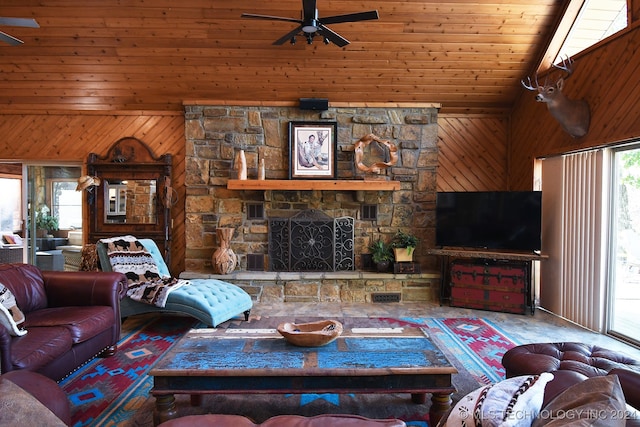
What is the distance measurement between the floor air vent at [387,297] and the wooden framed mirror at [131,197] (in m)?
3.00

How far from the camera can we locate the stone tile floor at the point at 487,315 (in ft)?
12.8

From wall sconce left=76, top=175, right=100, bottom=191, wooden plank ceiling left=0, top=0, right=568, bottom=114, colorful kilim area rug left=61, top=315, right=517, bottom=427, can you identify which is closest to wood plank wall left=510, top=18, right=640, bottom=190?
wooden plank ceiling left=0, top=0, right=568, bottom=114

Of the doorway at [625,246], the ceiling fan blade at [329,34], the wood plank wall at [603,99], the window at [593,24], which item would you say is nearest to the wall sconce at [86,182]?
the ceiling fan blade at [329,34]

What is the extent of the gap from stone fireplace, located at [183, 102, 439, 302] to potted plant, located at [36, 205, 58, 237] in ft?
7.94

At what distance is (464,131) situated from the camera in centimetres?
582

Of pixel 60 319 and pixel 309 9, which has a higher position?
pixel 309 9

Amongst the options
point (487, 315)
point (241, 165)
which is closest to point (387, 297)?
point (487, 315)

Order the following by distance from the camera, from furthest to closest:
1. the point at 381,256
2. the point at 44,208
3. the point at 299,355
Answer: the point at 44,208 → the point at 381,256 → the point at 299,355

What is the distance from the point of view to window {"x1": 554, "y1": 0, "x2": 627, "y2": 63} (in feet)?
13.2

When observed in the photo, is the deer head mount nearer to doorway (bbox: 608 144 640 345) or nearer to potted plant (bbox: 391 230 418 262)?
doorway (bbox: 608 144 640 345)

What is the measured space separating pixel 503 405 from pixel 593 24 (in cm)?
483

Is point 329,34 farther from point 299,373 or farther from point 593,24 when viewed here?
point 593,24

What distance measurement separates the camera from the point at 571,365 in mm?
2123

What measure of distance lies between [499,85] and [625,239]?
8.40ft
